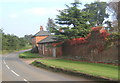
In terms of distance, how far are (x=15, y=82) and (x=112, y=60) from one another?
11.5 meters

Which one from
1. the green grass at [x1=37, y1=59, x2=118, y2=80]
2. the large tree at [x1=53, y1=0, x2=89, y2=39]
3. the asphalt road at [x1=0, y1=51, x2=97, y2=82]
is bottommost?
the asphalt road at [x1=0, y1=51, x2=97, y2=82]

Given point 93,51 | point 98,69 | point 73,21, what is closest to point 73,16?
point 73,21

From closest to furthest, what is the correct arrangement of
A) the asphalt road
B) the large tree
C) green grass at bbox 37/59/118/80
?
1. green grass at bbox 37/59/118/80
2. the asphalt road
3. the large tree

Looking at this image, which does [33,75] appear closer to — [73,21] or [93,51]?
[93,51]

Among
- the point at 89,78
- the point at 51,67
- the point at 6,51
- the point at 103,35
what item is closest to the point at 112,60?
the point at 103,35

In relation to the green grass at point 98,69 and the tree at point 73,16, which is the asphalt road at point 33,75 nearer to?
the green grass at point 98,69

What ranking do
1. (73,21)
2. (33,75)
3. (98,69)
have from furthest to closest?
(73,21) < (33,75) < (98,69)

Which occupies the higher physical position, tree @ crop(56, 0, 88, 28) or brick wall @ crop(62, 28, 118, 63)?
tree @ crop(56, 0, 88, 28)

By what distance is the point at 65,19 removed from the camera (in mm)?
30375

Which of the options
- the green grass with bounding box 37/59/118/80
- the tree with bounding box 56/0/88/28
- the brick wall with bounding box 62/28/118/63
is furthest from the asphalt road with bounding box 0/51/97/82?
the tree with bounding box 56/0/88/28

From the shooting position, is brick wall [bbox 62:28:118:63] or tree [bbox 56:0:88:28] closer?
brick wall [bbox 62:28:118:63]

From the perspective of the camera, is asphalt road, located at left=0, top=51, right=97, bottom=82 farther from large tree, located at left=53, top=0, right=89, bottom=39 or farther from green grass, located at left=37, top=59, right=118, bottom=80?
large tree, located at left=53, top=0, right=89, bottom=39

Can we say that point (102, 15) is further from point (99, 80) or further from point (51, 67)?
point (99, 80)

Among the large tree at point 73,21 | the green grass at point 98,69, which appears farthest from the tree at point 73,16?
the green grass at point 98,69
